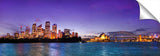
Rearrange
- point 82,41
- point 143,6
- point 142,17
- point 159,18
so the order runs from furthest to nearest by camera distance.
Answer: point 82,41, point 142,17, point 143,6, point 159,18

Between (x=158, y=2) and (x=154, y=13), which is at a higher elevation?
(x=158, y=2)

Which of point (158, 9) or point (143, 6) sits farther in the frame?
point (143, 6)

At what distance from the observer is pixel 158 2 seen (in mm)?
2697

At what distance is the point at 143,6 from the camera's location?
2.95m

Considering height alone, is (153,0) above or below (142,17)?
above

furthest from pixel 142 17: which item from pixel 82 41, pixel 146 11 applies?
pixel 82 41

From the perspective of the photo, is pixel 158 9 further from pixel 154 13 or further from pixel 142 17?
pixel 142 17

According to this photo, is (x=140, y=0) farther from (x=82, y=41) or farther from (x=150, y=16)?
(x=82, y=41)

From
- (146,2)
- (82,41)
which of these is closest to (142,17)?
(146,2)

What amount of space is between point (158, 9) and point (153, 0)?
17 centimetres

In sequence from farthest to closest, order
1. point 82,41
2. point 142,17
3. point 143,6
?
point 82,41 < point 142,17 < point 143,6

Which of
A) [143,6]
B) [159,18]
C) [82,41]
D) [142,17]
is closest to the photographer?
[159,18]

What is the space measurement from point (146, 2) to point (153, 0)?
0.12 meters

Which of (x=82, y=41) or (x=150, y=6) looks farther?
(x=82, y=41)
